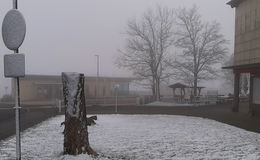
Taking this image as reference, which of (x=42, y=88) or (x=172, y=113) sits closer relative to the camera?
(x=172, y=113)

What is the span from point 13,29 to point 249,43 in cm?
1759

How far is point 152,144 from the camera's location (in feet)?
38.6

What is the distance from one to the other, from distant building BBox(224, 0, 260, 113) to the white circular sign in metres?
15.8

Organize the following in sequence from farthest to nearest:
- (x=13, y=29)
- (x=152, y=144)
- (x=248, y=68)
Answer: (x=248, y=68) → (x=152, y=144) → (x=13, y=29)

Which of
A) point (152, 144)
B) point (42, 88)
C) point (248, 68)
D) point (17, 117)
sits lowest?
point (42, 88)

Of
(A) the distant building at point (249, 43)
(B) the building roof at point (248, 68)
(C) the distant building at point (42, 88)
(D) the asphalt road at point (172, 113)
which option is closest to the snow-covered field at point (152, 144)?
(D) the asphalt road at point (172, 113)

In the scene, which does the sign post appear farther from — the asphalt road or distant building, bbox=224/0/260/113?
distant building, bbox=224/0/260/113

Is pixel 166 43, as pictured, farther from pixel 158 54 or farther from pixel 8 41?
pixel 8 41

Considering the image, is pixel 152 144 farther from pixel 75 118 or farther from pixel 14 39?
pixel 14 39

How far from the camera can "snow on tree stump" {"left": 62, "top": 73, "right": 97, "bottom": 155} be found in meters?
9.84

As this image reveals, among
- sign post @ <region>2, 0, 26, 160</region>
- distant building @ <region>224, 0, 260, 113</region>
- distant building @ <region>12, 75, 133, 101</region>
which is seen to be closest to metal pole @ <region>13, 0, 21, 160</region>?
sign post @ <region>2, 0, 26, 160</region>

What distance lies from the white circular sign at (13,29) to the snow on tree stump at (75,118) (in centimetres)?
297

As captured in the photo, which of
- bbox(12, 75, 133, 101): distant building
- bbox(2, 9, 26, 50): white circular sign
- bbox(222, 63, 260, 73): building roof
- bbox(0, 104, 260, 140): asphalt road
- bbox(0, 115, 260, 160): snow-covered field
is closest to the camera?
bbox(2, 9, 26, 50): white circular sign

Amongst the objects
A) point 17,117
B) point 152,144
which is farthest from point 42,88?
point 17,117
